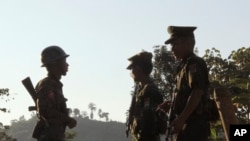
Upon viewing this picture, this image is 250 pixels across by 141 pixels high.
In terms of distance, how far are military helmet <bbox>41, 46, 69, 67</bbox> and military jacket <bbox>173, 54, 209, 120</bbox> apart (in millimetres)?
1737

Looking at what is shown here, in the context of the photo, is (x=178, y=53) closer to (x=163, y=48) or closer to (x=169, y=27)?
(x=169, y=27)

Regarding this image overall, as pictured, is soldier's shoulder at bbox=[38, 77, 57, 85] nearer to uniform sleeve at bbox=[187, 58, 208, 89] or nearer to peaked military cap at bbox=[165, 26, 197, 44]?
peaked military cap at bbox=[165, 26, 197, 44]

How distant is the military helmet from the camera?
6156mm

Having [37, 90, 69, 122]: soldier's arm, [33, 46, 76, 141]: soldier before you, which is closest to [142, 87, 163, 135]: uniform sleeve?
[33, 46, 76, 141]: soldier

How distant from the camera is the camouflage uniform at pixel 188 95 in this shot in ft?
16.5

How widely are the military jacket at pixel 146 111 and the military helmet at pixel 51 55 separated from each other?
4.89 feet

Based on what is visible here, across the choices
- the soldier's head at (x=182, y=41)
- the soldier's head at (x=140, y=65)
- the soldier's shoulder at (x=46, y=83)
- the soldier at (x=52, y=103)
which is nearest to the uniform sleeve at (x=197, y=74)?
the soldier's head at (x=182, y=41)

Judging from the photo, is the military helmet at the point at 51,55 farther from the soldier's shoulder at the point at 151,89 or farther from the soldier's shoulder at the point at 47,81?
the soldier's shoulder at the point at 151,89

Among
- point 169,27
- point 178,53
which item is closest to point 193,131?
point 178,53

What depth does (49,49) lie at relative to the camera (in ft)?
20.5

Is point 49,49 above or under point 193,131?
above

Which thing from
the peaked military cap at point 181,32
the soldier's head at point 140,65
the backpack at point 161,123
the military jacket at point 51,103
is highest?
the peaked military cap at point 181,32

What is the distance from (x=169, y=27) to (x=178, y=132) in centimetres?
137

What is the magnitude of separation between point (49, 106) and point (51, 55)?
0.77 meters
